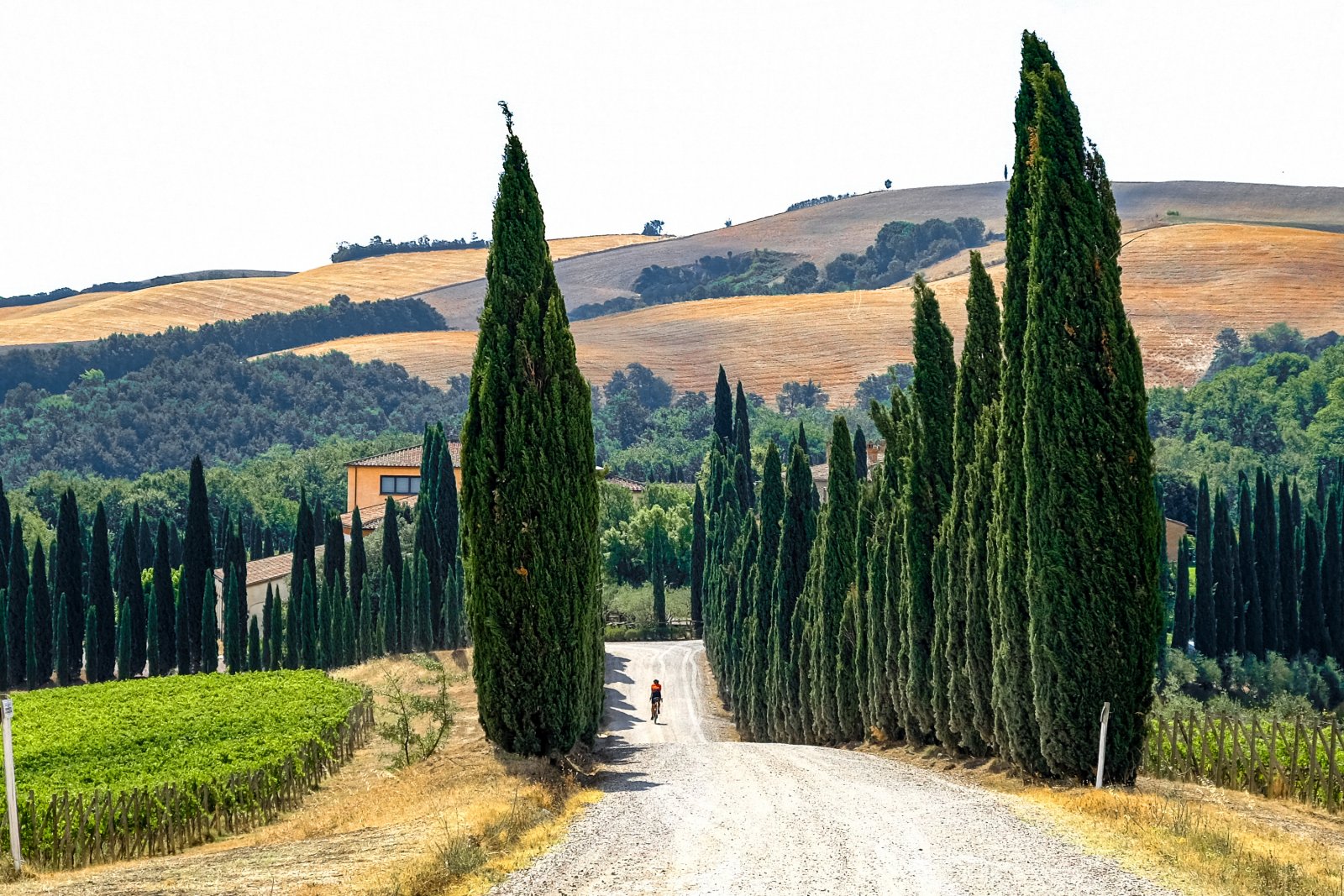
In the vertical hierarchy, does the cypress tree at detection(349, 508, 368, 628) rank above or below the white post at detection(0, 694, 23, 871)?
below

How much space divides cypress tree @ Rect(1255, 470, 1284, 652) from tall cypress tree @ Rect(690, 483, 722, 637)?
83.3ft

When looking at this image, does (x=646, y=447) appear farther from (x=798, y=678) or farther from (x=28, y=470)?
(x=798, y=678)

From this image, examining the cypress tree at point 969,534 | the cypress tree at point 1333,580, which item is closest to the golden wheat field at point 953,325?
the cypress tree at point 1333,580

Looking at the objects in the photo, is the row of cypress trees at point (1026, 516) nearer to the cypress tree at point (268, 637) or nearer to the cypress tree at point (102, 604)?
the cypress tree at point (268, 637)

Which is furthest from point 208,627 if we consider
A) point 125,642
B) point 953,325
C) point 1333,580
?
point 953,325

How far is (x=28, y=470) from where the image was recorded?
5753 inches

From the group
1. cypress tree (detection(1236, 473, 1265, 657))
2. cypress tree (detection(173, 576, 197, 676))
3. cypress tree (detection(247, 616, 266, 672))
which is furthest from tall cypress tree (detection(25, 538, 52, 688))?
cypress tree (detection(1236, 473, 1265, 657))

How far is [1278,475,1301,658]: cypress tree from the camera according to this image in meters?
59.8

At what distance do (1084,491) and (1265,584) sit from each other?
4571cm

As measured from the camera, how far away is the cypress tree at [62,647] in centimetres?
5647

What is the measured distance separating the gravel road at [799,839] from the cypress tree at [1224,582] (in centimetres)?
4342

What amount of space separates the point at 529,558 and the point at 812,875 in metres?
8.46

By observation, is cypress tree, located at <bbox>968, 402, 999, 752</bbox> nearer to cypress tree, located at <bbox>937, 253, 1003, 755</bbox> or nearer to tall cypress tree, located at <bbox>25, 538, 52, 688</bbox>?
cypress tree, located at <bbox>937, 253, 1003, 755</bbox>

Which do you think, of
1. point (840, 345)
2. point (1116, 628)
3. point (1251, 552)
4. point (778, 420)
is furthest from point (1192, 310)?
point (1116, 628)
